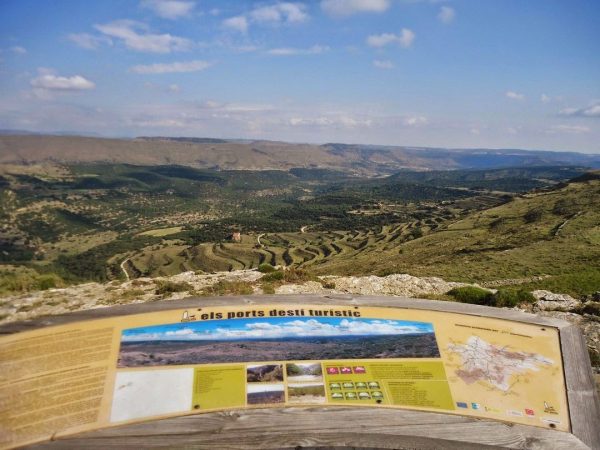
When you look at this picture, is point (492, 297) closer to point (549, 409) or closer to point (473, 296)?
point (473, 296)

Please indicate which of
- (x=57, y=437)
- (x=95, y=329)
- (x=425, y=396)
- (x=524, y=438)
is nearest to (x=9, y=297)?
(x=95, y=329)

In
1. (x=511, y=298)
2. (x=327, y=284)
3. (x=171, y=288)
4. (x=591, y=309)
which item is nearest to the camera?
(x=591, y=309)

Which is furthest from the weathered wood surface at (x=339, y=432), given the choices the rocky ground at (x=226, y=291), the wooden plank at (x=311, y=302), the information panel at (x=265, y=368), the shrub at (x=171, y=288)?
the shrub at (x=171, y=288)

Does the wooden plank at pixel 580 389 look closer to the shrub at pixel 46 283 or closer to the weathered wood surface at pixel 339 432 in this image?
the weathered wood surface at pixel 339 432

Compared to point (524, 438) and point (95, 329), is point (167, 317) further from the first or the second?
point (524, 438)

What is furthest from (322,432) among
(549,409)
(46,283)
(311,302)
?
(46,283)

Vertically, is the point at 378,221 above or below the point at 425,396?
below
